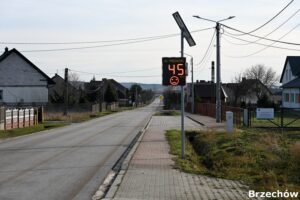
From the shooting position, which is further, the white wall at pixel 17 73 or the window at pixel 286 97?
the white wall at pixel 17 73

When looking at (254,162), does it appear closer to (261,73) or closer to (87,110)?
Answer: (87,110)

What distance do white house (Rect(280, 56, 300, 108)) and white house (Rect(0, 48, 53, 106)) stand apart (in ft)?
106

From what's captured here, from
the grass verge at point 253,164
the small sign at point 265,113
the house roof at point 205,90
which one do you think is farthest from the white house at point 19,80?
the grass verge at point 253,164

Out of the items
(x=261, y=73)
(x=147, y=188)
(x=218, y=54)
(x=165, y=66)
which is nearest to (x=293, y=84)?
(x=218, y=54)

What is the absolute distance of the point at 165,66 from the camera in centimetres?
1487

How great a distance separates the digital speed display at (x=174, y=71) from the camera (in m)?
14.8

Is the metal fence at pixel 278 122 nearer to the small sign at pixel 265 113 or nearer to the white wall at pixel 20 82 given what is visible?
the small sign at pixel 265 113

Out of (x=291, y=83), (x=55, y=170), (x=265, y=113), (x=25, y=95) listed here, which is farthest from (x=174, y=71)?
(x=25, y=95)

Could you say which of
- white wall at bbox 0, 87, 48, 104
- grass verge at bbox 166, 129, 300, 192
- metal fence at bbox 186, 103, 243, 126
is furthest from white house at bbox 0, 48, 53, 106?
grass verge at bbox 166, 129, 300, 192

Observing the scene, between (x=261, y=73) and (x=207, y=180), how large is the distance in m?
102

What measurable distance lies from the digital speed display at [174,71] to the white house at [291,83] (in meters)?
49.5

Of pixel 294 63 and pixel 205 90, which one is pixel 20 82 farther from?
pixel 205 90

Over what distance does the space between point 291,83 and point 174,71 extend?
5472 cm

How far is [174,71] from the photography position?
14867 mm
